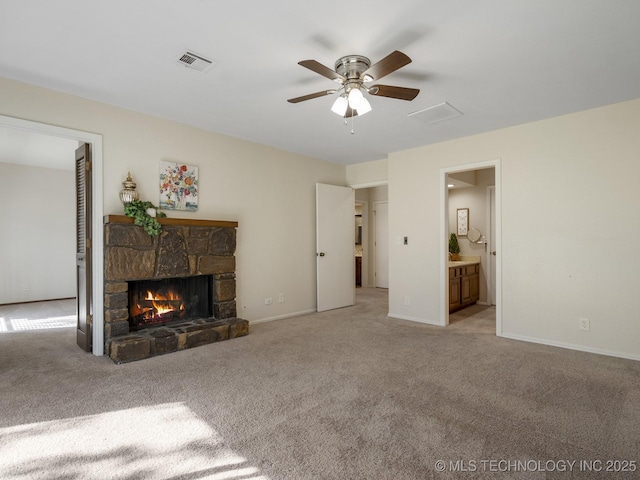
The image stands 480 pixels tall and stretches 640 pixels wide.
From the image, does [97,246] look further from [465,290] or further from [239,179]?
[465,290]

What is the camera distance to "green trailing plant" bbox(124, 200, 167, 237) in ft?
11.2

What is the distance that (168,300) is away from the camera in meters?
3.99

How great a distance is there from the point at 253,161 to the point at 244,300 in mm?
1849

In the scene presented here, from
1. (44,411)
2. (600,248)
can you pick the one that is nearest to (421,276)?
(600,248)

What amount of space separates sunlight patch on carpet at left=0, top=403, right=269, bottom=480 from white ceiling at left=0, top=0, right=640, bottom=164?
2448 mm

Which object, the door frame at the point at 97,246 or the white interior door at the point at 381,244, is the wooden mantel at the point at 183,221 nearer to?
the door frame at the point at 97,246

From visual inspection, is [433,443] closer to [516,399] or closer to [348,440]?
[348,440]

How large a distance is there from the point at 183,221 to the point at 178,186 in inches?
17.6

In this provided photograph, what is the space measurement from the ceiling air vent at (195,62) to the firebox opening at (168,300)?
2.28 metres

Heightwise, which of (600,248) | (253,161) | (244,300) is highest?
(253,161)

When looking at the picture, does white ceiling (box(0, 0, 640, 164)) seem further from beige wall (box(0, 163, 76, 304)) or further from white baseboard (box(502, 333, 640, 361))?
beige wall (box(0, 163, 76, 304))

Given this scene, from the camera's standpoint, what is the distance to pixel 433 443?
6.37 ft

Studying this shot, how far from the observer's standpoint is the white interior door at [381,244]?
8.15m

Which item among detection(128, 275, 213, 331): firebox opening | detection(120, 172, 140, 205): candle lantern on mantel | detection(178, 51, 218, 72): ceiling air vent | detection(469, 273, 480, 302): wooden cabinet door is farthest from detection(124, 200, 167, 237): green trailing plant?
detection(469, 273, 480, 302): wooden cabinet door
